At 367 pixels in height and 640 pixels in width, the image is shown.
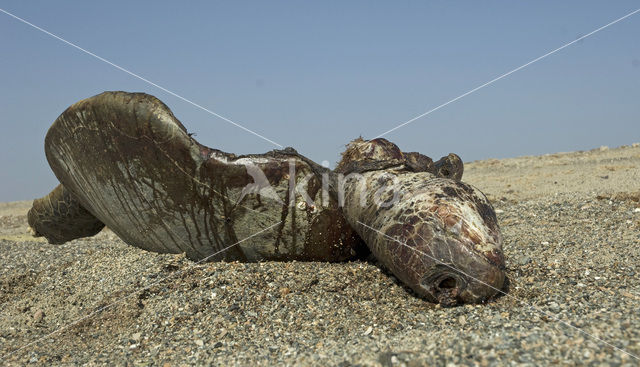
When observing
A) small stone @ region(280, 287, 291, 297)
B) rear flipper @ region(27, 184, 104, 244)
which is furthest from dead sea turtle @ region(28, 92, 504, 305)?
rear flipper @ region(27, 184, 104, 244)

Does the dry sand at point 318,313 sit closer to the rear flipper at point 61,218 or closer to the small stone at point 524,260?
the small stone at point 524,260

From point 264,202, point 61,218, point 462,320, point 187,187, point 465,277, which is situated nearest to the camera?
point 462,320

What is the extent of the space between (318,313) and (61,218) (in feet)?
12.6

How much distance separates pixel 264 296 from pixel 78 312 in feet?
4.37

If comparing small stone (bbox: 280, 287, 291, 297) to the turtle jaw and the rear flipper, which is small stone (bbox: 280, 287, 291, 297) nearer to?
the turtle jaw

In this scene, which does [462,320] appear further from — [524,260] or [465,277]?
[524,260]

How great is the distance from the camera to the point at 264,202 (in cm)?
372

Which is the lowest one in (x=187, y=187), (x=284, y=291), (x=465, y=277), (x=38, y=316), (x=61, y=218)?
(x=38, y=316)

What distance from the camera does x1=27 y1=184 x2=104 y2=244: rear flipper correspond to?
568cm

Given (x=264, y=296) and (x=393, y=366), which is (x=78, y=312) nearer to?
Result: (x=264, y=296)

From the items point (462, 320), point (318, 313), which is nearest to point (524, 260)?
point (462, 320)

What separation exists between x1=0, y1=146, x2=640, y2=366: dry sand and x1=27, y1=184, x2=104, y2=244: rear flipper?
2.61 feet

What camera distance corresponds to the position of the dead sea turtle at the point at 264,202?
10.3 ft

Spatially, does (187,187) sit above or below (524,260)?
above
